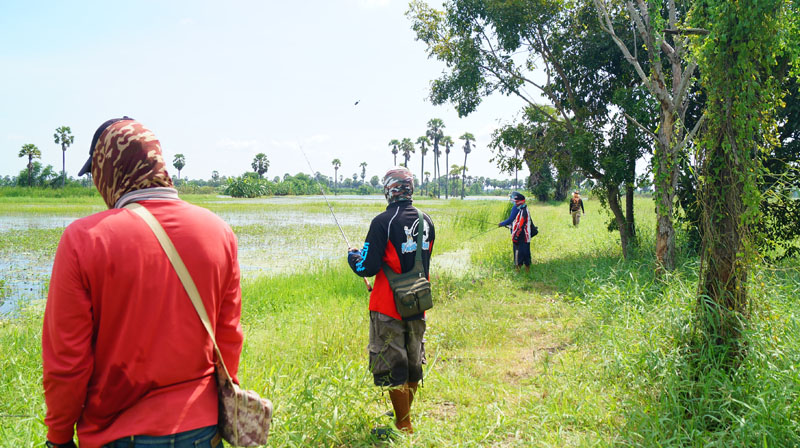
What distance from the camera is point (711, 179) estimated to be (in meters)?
3.12

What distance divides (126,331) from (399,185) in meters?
1.97

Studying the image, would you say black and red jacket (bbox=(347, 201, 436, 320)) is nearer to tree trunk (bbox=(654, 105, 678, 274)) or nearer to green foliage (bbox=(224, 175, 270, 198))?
tree trunk (bbox=(654, 105, 678, 274))

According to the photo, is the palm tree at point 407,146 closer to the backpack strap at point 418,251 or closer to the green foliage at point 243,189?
the green foliage at point 243,189

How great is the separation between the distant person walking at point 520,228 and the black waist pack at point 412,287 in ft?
17.1

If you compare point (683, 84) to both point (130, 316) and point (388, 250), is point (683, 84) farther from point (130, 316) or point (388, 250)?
point (130, 316)

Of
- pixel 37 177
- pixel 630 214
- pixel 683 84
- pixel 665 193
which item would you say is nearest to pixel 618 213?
pixel 630 214

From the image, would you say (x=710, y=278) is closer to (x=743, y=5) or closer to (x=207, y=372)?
(x=743, y=5)

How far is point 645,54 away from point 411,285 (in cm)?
852

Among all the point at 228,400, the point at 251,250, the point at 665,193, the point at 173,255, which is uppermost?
the point at 665,193

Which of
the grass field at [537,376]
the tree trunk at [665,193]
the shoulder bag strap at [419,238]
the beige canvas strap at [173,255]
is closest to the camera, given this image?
the beige canvas strap at [173,255]

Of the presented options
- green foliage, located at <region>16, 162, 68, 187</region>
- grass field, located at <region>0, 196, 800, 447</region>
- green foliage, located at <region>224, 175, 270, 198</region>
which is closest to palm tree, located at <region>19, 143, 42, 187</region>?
green foliage, located at <region>16, 162, 68, 187</region>

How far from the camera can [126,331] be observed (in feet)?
4.65

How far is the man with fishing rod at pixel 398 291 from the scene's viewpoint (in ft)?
9.68

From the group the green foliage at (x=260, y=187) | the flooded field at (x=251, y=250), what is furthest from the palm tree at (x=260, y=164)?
the flooded field at (x=251, y=250)
